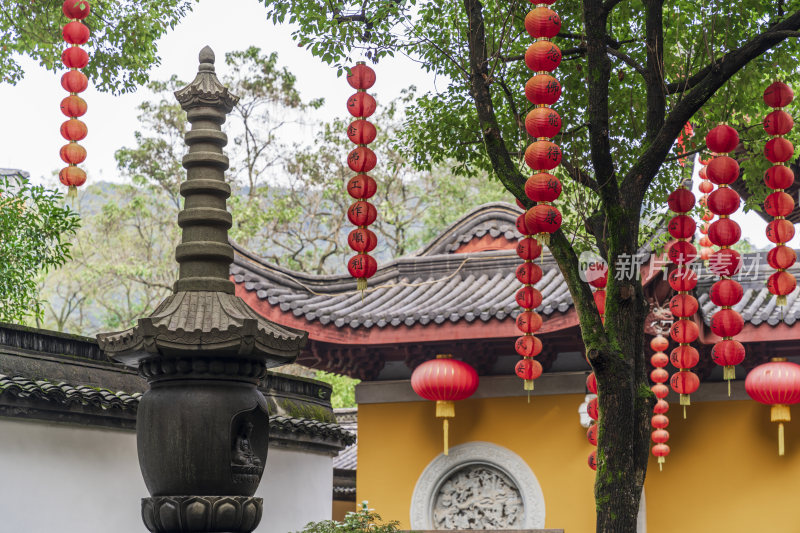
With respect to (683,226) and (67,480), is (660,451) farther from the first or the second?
(67,480)

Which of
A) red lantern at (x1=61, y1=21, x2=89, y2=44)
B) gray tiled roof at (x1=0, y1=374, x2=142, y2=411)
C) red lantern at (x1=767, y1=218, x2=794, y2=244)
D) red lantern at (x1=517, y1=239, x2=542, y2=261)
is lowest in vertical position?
gray tiled roof at (x1=0, y1=374, x2=142, y2=411)

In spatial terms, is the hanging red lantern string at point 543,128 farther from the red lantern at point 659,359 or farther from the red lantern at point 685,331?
the red lantern at point 659,359

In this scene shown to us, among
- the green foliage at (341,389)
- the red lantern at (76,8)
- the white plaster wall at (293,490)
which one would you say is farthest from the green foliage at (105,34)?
the green foliage at (341,389)

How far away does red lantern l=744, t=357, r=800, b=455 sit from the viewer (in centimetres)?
854

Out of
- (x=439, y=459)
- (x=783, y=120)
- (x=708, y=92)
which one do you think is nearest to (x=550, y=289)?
(x=439, y=459)

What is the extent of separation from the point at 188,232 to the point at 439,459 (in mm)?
4973

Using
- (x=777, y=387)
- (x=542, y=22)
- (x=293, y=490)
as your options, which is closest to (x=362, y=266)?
(x=542, y=22)

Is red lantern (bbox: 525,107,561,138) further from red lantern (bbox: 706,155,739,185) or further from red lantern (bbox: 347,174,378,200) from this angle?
red lantern (bbox: 347,174,378,200)

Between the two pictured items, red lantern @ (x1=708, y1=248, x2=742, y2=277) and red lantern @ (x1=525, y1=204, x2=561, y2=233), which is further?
red lantern @ (x1=708, y1=248, x2=742, y2=277)

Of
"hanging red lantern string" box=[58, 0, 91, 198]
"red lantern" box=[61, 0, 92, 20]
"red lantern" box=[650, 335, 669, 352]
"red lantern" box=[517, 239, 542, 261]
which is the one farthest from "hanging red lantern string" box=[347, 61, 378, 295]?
"red lantern" box=[650, 335, 669, 352]

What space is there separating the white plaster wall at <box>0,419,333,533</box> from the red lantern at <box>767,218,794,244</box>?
4.61 metres

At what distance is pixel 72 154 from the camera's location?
24.4ft

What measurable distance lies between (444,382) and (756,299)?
317cm

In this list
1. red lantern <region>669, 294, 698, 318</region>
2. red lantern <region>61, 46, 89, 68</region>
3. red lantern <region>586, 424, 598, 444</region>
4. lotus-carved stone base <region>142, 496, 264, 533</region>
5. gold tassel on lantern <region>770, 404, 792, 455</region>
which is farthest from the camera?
gold tassel on lantern <region>770, 404, 792, 455</region>
